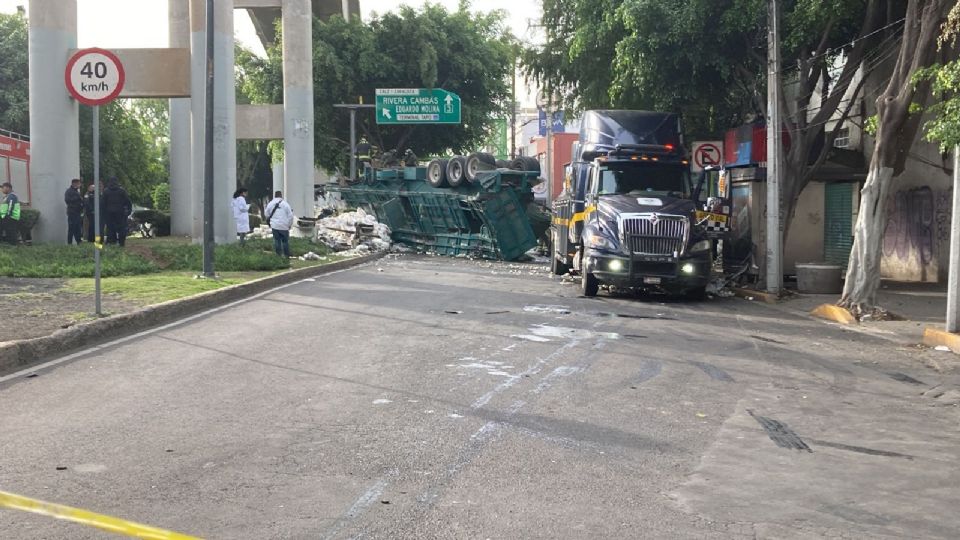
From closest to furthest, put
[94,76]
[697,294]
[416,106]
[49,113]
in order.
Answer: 1. [94,76]
2. [697,294]
3. [49,113]
4. [416,106]

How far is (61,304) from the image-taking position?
12688mm

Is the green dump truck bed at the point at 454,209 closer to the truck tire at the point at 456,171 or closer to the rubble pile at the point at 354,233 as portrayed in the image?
the truck tire at the point at 456,171

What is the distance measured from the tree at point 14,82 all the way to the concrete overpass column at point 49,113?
17.0 meters

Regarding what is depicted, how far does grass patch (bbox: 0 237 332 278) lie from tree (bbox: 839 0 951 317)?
37.5 feet

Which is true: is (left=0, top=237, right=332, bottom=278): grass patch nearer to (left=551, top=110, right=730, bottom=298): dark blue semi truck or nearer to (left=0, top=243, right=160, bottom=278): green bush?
(left=0, top=243, right=160, bottom=278): green bush

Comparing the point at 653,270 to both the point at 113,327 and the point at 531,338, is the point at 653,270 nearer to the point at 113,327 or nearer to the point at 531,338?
the point at 531,338

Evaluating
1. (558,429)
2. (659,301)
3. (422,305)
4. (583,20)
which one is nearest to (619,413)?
(558,429)

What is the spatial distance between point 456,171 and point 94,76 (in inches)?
660

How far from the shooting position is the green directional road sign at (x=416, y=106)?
3684cm

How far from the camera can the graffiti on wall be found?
2064cm

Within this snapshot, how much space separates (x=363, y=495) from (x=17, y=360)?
217 inches

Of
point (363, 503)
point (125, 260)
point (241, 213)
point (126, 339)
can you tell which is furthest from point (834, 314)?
point (241, 213)

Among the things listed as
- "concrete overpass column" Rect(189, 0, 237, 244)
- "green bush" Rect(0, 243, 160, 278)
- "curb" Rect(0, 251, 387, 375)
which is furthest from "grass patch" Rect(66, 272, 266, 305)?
"concrete overpass column" Rect(189, 0, 237, 244)

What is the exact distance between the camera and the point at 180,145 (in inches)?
1281
